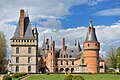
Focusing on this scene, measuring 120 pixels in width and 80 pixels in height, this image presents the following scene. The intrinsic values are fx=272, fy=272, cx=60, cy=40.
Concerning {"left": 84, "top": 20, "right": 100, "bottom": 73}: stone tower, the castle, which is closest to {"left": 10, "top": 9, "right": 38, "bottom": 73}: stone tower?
the castle

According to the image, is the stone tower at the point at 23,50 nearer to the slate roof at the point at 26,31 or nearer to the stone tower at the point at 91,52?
the slate roof at the point at 26,31

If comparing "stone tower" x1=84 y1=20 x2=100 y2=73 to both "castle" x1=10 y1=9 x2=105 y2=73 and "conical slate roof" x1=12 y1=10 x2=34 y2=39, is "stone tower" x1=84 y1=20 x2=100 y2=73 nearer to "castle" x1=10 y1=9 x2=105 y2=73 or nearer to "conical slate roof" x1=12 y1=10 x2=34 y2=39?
"castle" x1=10 y1=9 x2=105 y2=73

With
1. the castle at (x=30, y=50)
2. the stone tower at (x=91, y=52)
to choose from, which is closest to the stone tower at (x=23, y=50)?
the castle at (x=30, y=50)

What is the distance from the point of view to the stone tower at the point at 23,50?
201ft

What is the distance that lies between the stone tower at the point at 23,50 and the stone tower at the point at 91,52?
12.2 m

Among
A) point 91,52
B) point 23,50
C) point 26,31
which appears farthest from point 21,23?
point 91,52

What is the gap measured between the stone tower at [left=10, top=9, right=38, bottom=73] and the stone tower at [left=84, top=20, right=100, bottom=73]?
1221 cm

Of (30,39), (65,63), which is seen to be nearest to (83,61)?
(65,63)

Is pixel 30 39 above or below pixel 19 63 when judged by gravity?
above

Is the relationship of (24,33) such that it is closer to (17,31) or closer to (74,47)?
(17,31)

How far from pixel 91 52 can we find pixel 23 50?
52.2 ft

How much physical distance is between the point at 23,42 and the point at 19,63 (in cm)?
484

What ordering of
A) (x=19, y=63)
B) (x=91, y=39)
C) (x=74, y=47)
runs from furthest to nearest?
1. (x=74, y=47)
2. (x=91, y=39)
3. (x=19, y=63)

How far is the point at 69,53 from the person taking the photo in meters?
80.6
